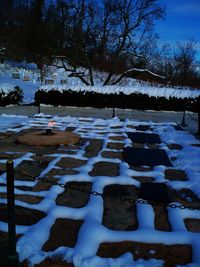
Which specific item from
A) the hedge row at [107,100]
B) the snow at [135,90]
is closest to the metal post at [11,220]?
the hedge row at [107,100]

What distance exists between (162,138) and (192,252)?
15.7 feet

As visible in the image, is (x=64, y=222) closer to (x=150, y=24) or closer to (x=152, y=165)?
(x=152, y=165)

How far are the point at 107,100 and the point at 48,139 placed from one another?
829cm

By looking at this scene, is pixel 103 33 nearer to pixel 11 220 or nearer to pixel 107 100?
pixel 107 100

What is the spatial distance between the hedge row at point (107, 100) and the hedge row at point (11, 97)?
2.95 feet

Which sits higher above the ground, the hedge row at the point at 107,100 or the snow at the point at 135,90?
the snow at the point at 135,90

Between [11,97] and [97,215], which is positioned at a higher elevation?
[11,97]

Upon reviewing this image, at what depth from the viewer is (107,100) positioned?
1419cm

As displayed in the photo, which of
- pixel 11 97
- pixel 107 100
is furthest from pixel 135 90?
pixel 11 97

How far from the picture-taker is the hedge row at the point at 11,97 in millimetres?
13067

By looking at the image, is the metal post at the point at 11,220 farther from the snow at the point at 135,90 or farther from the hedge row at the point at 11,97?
the snow at the point at 135,90

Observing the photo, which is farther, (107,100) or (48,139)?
(107,100)

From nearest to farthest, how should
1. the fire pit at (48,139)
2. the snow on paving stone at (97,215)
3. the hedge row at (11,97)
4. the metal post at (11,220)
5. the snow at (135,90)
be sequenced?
the metal post at (11,220), the snow on paving stone at (97,215), the fire pit at (48,139), the hedge row at (11,97), the snow at (135,90)

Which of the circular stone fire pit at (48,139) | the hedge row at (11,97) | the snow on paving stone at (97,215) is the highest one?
the hedge row at (11,97)
